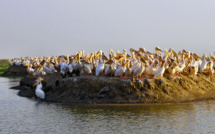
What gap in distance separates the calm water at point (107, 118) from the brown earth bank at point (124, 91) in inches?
27.6

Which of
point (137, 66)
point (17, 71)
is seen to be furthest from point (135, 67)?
point (17, 71)

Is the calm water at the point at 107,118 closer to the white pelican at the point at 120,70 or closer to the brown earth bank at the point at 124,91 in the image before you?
the brown earth bank at the point at 124,91

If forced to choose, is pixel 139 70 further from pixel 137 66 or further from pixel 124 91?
pixel 124 91

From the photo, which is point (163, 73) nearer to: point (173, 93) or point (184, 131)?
point (173, 93)

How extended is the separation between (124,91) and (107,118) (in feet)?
11.3

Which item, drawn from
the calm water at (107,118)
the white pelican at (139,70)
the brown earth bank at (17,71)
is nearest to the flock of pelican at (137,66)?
the white pelican at (139,70)

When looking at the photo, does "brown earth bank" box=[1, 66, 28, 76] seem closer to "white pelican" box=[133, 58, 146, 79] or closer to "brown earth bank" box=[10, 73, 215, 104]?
"brown earth bank" box=[10, 73, 215, 104]

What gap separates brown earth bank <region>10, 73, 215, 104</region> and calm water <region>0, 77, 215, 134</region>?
0.70 metres

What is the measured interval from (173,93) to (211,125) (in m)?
5.30

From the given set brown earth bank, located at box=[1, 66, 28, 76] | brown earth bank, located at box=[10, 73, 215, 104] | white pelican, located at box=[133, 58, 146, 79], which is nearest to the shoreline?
brown earth bank, located at box=[10, 73, 215, 104]

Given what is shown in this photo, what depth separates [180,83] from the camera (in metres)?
19.7

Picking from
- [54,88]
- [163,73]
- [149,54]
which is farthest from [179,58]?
[54,88]

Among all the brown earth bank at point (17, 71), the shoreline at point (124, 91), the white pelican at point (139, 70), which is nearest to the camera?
the shoreline at point (124, 91)

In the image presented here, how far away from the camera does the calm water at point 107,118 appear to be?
520 inches
